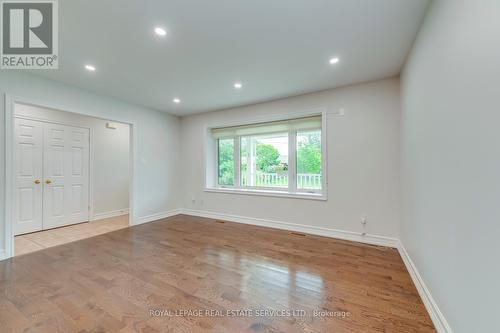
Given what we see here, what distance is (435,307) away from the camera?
1558 millimetres

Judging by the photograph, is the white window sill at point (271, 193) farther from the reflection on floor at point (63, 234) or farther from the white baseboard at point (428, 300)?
the reflection on floor at point (63, 234)

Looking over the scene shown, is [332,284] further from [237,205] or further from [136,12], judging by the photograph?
[136,12]

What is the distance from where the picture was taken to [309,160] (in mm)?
3848

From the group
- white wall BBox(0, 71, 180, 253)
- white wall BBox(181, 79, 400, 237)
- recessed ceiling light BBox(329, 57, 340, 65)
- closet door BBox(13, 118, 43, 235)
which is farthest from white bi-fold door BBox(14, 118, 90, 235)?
recessed ceiling light BBox(329, 57, 340, 65)

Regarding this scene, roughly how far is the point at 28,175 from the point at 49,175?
0.97 ft

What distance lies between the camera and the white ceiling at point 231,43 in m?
1.70

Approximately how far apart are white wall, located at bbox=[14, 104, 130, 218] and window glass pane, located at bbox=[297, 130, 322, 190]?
14.3 ft

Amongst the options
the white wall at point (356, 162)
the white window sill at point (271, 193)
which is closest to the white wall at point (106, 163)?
the white window sill at point (271, 193)

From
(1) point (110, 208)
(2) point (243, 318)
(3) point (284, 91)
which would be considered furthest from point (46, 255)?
(3) point (284, 91)

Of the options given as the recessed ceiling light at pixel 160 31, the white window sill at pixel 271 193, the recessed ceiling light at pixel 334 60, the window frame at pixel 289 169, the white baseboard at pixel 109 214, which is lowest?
the white baseboard at pixel 109 214

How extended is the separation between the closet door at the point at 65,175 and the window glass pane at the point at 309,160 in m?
4.59

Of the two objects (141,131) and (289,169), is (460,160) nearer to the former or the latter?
(289,169)

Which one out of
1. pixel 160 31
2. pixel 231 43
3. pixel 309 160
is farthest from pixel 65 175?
pixel 309 160

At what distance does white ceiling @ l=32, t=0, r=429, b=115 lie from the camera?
1697 millimetres
